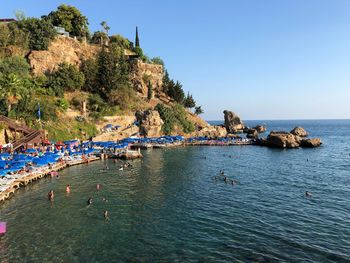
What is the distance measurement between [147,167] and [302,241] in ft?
121

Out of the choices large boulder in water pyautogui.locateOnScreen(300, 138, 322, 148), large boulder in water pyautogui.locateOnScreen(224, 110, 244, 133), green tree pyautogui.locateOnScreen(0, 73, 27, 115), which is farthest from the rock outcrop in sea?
green tree pyautogui.locateOnScreen(0, 73, 27, 115)

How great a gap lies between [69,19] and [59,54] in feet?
71.8

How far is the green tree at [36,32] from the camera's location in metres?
92.5

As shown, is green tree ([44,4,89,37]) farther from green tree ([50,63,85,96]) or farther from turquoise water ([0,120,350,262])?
turquoise water ([0,120,350,262])

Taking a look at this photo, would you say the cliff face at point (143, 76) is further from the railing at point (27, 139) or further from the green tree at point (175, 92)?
the railing at point (27, 139)

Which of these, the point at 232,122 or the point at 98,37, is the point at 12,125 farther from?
the point at 232,122

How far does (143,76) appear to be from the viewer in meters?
123

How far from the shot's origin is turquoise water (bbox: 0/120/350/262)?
23.7 meters

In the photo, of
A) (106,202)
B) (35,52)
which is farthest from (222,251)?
(35,52)

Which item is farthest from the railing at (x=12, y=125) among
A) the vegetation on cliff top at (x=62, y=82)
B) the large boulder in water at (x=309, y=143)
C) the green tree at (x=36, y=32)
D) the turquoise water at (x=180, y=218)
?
the large boulder in water at (x=309, y=143)

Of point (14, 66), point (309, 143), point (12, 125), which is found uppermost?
point (14, 66)

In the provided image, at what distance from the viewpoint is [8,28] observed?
89875mm

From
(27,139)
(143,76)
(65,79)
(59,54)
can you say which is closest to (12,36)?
(59,54)

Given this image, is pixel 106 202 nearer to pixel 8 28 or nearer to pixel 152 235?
pixel 152 235
